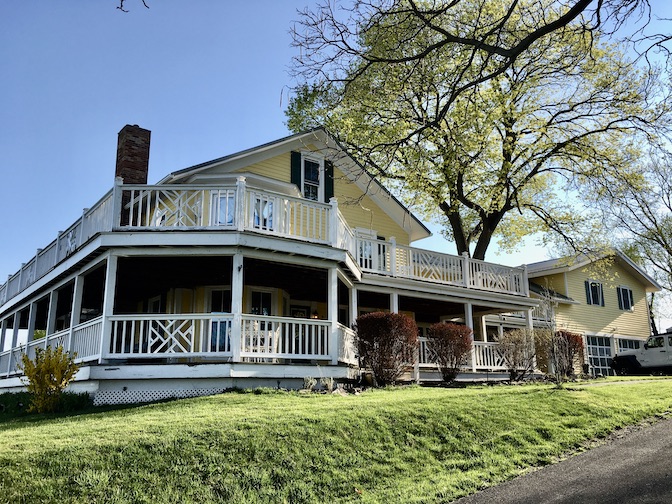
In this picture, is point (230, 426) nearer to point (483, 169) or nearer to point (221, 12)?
point (221, 12)

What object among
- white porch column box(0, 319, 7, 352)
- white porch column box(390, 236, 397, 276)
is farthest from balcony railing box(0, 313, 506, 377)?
white porch column box(0, 319, 7, 352)

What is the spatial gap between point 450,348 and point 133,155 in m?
10.8

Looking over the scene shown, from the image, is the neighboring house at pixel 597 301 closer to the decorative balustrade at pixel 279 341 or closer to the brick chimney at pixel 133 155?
the decorative balustrade at pixel 279 341

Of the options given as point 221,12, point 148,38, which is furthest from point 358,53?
point 148,38

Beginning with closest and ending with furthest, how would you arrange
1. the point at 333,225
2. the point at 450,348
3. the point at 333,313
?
1. the point at 333,313
2. the point at 333,225
3. the point at 450,348

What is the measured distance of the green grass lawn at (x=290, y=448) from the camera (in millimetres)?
6840

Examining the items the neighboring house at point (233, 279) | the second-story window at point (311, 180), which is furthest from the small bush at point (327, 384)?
the second-story window at point (311, 180)

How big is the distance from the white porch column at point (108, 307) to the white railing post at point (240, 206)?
287 cm

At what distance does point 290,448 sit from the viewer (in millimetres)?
8016

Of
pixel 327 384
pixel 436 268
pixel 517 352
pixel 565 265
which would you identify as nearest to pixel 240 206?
pixel 327 384

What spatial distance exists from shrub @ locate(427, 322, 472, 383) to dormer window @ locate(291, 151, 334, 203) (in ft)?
20.1

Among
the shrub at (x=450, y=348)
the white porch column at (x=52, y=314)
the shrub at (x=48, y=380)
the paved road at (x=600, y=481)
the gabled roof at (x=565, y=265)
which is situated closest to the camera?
the paved road at (x=600, y=481)

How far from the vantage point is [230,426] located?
27.8ft

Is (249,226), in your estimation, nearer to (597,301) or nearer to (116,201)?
(116,201)
